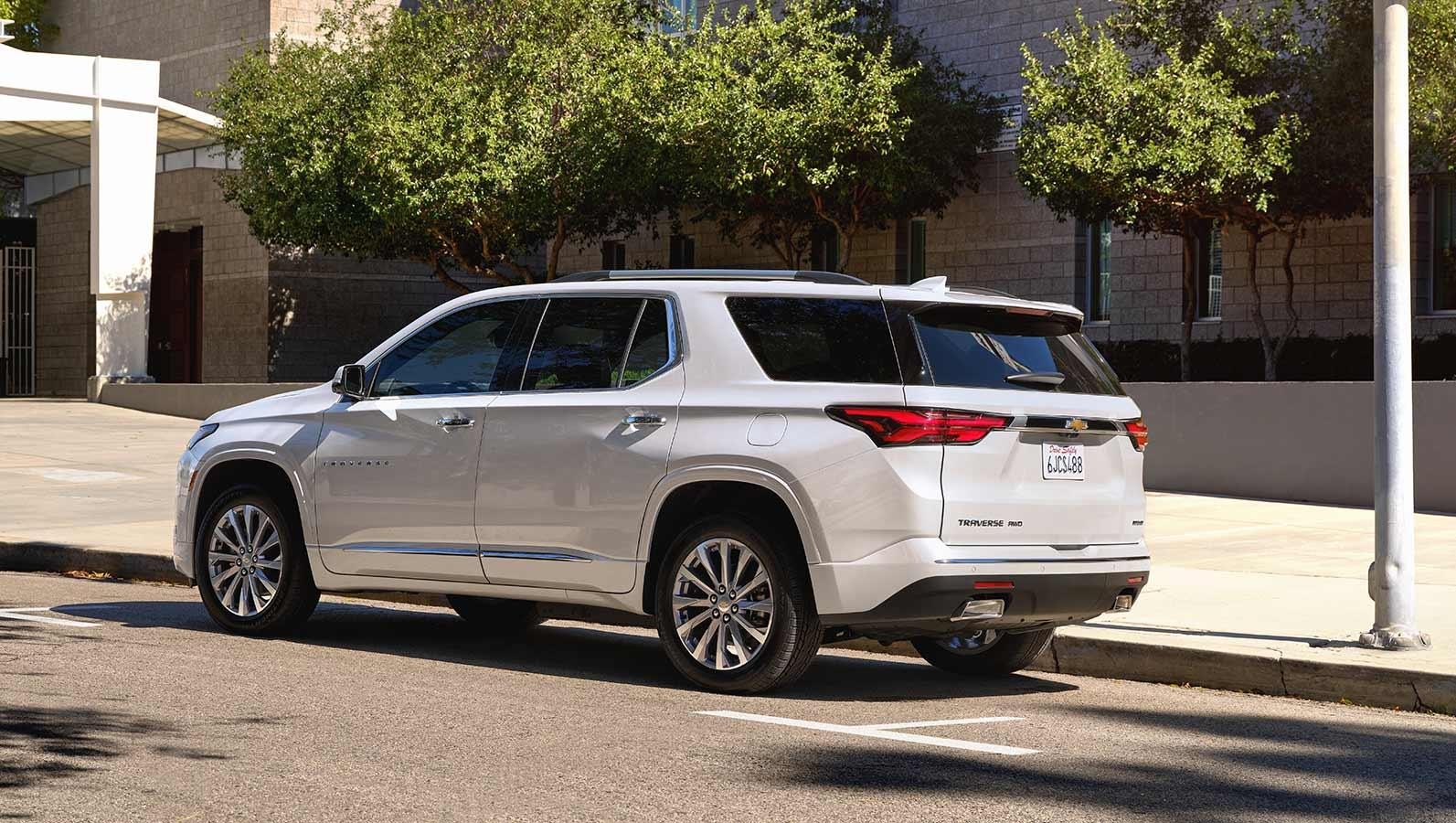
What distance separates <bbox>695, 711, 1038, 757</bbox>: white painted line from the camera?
6.63 m

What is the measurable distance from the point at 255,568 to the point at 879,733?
13.5 feet

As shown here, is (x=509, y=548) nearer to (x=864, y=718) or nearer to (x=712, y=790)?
(x=864, y=718)

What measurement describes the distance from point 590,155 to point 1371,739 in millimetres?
23176

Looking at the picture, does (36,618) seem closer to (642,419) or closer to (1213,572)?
(642,419)

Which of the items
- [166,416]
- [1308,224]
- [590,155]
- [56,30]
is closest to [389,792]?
[1308,224]

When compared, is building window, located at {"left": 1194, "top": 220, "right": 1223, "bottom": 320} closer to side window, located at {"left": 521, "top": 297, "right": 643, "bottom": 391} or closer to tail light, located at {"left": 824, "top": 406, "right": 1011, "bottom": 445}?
side window, located at {"left": 521, "top": 297, "right": 643, "bottom": 391}

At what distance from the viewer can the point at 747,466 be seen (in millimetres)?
7496

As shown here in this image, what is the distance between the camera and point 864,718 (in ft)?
24.0

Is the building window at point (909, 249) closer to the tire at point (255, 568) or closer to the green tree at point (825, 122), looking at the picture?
the green tree at point (825, 122)

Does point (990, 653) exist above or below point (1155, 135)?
below

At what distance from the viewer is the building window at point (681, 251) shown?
118 feet

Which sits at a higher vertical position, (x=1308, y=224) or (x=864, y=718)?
(x=1308, y=224)

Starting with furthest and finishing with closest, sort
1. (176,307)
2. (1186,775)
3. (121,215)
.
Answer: (176,307), (121,215), (1186,775)

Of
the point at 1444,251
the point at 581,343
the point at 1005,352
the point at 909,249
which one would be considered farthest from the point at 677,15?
the point at 1005,352
